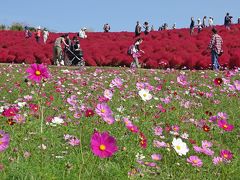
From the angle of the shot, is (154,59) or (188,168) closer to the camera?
(188,168)

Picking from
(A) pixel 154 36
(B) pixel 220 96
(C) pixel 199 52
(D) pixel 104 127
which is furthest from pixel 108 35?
(D) pixel 104 127

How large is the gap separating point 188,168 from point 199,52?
15.4 m

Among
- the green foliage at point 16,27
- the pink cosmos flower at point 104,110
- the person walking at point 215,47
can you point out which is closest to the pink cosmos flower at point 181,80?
the pink cosmos flower at point 104,110

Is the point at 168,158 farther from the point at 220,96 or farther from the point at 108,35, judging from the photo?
the point at 108,35

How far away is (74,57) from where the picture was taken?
17938 mm

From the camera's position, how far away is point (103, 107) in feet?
9.22

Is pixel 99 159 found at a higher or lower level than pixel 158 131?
lower

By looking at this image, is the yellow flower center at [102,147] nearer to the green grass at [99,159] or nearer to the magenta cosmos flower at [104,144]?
the magenta cosmos flower at [104,144]

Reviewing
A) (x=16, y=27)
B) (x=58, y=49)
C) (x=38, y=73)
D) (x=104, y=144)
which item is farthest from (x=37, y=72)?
(x=16, y=27)

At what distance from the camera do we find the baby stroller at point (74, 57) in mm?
17781

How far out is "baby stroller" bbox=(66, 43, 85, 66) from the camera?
1778 centimetres

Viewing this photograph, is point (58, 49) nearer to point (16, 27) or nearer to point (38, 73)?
point (38, 73)

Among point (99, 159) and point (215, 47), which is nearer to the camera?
point (99, 159)

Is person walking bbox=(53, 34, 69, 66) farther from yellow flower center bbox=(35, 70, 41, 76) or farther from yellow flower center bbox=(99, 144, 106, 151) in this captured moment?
yellow flower center bbox=(99, 144, 106, 151)
